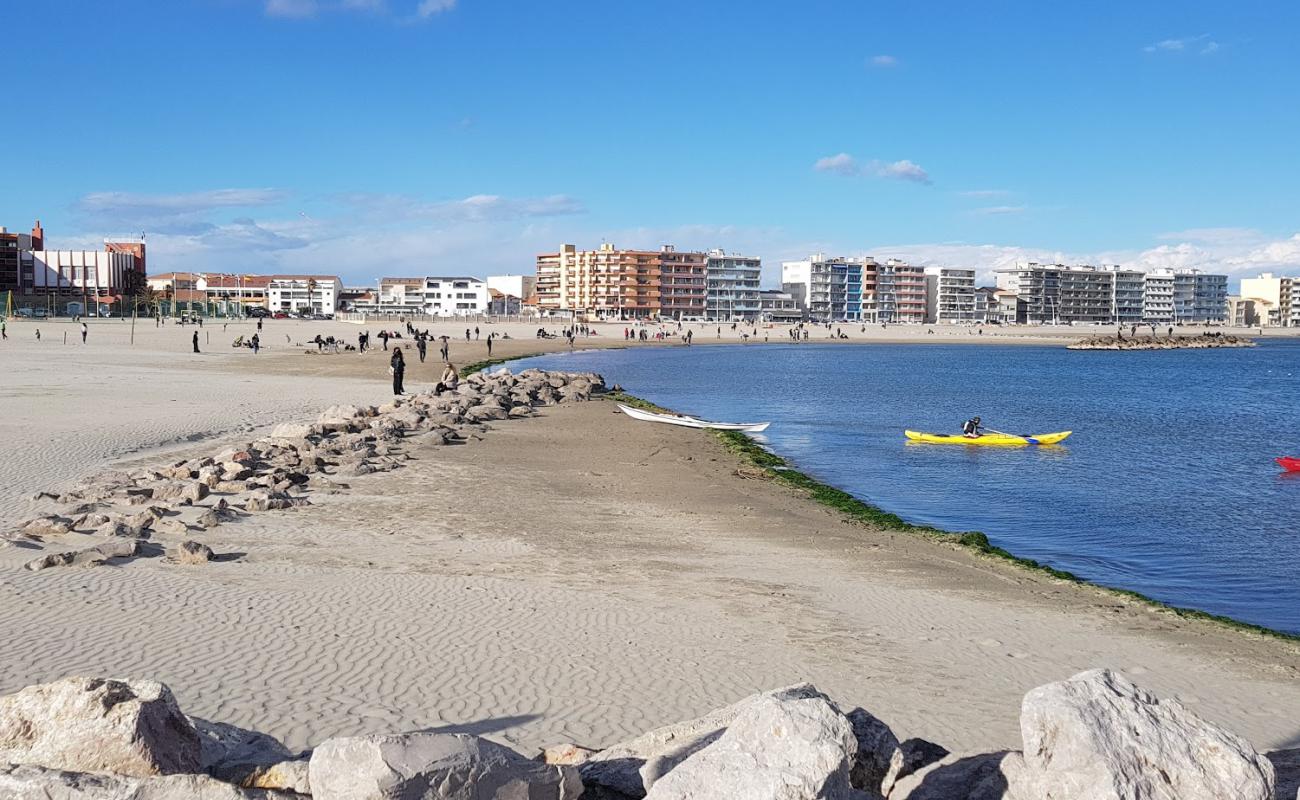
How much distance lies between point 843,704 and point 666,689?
1.34 metres

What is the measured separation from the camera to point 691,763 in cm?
458

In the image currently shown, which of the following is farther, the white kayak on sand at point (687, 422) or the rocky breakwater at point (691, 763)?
the white kayak on sand at point (687, 422)

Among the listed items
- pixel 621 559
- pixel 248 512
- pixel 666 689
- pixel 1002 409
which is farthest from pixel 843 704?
pixel 1002 409

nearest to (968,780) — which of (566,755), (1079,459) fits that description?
(566,755)

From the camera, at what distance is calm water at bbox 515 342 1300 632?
16203 mm

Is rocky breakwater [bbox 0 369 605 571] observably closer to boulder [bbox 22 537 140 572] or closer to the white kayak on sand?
boulder [bbox 22 537 140 572]

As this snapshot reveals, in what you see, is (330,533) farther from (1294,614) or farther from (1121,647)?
(1294,614)

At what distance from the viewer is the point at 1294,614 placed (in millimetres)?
13133

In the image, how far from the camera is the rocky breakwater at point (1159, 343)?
126 metres

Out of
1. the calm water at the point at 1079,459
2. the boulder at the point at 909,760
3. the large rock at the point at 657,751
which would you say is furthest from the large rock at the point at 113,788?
the calm water at the point at 1079,459

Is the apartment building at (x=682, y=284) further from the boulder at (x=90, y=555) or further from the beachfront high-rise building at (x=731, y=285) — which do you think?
the boulder at (x=90, y=555)

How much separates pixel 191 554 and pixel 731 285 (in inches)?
7171

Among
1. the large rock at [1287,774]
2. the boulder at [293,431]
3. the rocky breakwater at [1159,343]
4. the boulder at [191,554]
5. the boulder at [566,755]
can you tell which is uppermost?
Answer: the rocky breakwater at [1159,343]

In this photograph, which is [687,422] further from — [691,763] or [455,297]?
[455,297]
